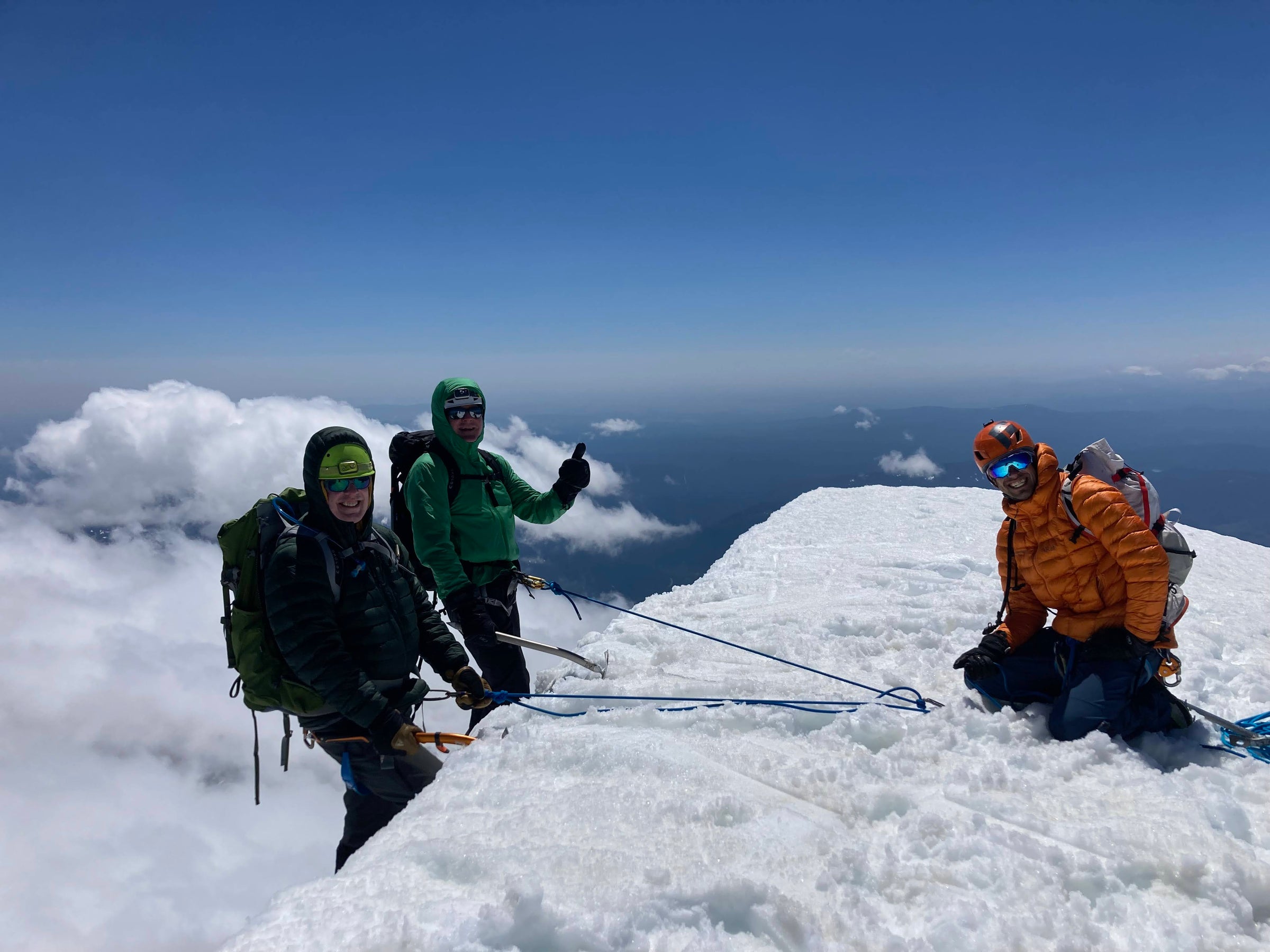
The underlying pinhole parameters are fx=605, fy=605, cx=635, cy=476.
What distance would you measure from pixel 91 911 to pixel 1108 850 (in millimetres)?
236852

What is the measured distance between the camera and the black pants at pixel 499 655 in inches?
213

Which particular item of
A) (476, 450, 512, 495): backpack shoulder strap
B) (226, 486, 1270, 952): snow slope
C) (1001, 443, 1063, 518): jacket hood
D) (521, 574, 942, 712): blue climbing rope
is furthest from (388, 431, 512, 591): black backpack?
(1001, 443, 1063, 518): jacket hood

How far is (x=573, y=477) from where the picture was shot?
676 centimetres

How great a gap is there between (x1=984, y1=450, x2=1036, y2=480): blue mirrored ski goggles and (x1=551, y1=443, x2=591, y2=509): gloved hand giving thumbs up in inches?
152

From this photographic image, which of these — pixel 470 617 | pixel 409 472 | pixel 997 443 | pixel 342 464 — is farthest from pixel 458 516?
pixel 997 443

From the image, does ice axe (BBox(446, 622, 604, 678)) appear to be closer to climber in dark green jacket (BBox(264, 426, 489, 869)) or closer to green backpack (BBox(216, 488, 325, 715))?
climber in dark green jacket (BBox(264, 426, 489, 869))

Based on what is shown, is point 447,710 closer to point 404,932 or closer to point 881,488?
point 881,488

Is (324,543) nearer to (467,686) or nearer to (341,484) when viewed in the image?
(341,484)

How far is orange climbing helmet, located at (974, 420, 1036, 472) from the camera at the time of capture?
4.26m

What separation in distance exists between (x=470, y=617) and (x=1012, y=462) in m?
4.48

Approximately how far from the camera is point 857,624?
6762 mm

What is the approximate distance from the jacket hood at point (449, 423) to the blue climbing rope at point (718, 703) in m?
2.23

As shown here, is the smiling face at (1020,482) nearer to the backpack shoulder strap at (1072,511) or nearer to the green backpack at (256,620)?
the backpack shoulder strap at (1072,511)

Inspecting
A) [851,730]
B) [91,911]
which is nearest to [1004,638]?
[851,730]
